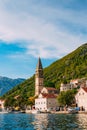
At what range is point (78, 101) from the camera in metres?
153

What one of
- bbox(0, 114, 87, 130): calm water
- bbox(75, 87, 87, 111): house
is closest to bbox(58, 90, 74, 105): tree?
bbox(75, 87, 87, 111): house

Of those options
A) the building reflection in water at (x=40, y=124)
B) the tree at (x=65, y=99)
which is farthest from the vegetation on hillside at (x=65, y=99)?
the building reflection in water at (x=40, y=124)

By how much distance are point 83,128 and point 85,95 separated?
9761cm

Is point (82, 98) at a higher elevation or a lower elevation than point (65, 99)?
higher

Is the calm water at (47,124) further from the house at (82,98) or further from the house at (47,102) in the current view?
the house at (47,102)

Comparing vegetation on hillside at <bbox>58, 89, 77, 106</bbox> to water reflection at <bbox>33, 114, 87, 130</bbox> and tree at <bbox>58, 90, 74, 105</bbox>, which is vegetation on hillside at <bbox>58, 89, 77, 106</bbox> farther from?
water reflection at <bbox>33, 114, 87, 130</bbox>

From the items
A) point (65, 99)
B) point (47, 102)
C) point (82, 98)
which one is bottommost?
point (65, 99)

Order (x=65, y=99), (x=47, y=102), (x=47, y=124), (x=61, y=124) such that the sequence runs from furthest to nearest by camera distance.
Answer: (x=47, y=102) → (x=65, y=99) → (x=47, y=124) → (x=61, y=124)

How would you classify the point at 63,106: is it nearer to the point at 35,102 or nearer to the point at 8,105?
the point at 35,102

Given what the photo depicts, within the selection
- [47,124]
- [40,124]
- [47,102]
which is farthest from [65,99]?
[47,124]

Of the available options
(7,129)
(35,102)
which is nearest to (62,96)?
(35,102)

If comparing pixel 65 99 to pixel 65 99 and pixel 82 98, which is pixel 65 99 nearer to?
pixel 65 99

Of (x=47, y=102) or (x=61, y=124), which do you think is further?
(x=47, y=102)

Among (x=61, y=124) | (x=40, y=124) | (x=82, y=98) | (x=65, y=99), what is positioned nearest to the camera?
(x=61, y=124)
